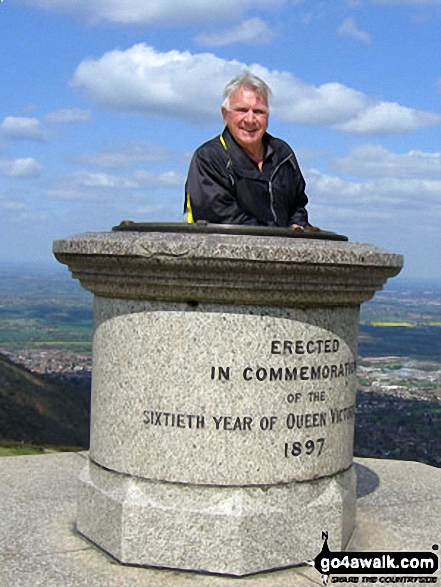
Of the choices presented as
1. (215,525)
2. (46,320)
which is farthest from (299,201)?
(46,320)

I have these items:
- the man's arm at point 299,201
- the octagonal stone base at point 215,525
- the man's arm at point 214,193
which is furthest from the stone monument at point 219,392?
the man's arm at point 299,201

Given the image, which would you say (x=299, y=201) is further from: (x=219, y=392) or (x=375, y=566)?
(x=375, y=566)

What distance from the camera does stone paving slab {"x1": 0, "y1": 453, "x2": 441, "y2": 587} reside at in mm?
4621

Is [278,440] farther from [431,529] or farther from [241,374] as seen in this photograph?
[431,529]

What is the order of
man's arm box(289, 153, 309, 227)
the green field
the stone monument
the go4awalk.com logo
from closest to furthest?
the stone monument
the go4awalk.com logo
man's arm box(289, 153, 309, 227)
the green field

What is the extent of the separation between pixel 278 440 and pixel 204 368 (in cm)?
62

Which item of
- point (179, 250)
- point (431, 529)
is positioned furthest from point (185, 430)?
point (431, 529)

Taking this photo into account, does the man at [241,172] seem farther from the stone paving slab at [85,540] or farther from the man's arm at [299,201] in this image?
the stone paving slab at [85,540]

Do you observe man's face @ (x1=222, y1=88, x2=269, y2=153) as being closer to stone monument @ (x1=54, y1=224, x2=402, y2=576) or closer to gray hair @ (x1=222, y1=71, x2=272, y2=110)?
gray hair @ (x1=222, y1=71, x2=272, y2=110)

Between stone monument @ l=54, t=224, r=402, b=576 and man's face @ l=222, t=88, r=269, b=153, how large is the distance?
2.99 ft

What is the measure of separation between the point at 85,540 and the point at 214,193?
2.38 meters

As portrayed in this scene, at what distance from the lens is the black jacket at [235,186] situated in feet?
17.5

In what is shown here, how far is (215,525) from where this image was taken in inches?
185

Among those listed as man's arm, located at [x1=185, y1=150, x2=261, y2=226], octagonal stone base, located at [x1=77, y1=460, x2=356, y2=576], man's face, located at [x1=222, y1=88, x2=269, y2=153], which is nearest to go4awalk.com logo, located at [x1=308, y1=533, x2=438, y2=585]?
octagonal stone base, located at [x1=77, y1=460, x2=356, y2=576]
